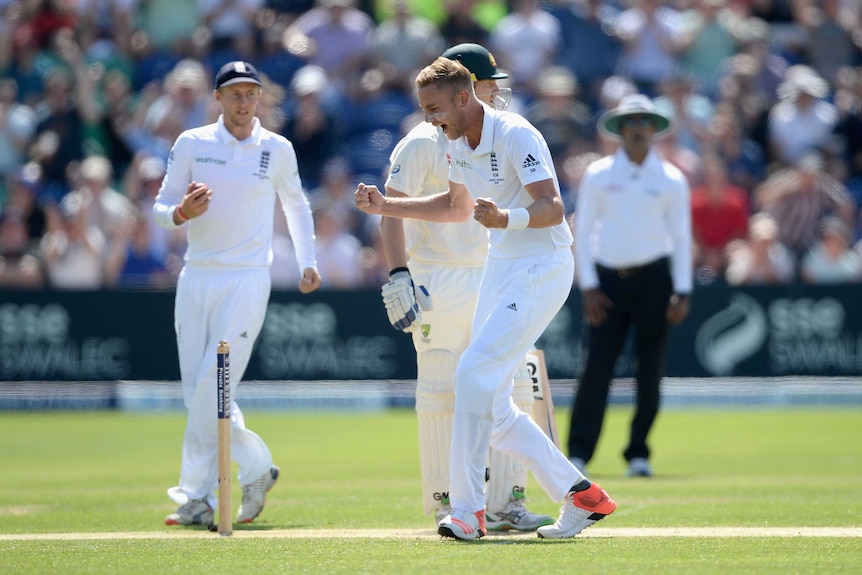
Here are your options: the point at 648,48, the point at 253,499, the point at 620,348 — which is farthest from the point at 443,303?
the point at 648,48

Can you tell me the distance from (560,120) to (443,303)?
11034 millimetres

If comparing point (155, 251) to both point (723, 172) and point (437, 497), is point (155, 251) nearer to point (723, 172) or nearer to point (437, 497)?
point (723, 172)

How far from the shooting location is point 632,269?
10812mm

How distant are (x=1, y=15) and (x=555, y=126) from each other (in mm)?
8715

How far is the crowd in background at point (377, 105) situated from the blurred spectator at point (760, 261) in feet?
0.09

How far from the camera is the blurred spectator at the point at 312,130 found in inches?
750

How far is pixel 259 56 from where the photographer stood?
2078cm

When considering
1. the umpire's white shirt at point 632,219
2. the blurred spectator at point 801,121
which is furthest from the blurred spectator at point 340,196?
the umpire's white shirt at point 632,219

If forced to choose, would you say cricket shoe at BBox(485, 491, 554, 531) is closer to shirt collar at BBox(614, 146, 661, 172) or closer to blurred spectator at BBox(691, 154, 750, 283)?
shirt collar at BBox(614, 146, 661, 172)

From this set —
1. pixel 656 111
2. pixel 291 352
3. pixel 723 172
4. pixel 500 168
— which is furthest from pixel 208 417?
pixel 723 172

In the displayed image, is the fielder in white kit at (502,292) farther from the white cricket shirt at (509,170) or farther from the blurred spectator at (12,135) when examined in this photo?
Result: the blurred spectator at (12,135)

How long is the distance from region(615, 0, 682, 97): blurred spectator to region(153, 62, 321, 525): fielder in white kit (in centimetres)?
1206

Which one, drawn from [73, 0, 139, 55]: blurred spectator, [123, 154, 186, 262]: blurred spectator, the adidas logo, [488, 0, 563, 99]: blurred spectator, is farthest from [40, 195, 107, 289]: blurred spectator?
the adidas logo

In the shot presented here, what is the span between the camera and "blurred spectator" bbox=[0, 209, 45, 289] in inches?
687
